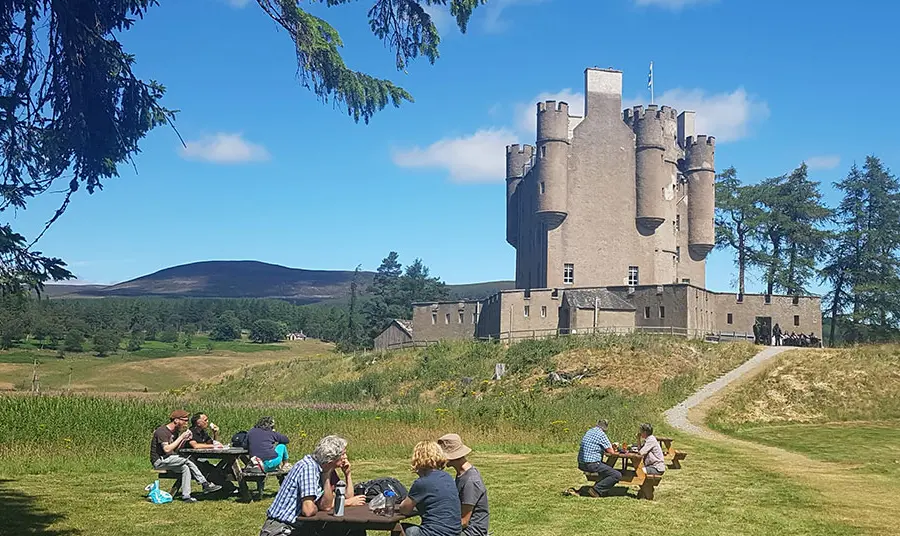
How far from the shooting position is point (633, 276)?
54594 millimetres

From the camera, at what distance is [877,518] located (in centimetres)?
1126

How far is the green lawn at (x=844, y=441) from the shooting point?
59.0 ft

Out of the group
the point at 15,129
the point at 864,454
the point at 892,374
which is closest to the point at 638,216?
the point at 892,374

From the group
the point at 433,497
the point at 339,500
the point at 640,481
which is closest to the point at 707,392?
the point at 640,481

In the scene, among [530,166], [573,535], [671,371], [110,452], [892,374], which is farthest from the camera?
[530,166]

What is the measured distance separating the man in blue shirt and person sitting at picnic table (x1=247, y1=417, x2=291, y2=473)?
4.46 m

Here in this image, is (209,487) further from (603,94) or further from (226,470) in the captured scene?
(603,94)

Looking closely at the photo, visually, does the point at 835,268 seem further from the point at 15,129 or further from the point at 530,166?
the point at 15,129

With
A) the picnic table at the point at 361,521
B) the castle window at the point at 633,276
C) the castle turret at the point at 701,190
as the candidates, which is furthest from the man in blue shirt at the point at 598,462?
the castle turret at the point at 701,190

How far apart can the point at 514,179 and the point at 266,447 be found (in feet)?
172

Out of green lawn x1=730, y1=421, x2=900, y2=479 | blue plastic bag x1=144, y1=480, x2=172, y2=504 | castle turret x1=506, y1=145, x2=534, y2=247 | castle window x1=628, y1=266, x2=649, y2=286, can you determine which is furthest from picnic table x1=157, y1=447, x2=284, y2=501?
castle turret x1=506, y1=145, x2=534, y2=247

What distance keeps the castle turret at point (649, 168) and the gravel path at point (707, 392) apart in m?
13.9

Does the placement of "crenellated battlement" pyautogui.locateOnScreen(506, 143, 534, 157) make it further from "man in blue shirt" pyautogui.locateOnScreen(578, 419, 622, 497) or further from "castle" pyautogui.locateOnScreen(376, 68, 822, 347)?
"man in blue shirt" pyautogui.locateOnScreen(578, 419, 622, 497)

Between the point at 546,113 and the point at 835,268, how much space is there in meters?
23.3
